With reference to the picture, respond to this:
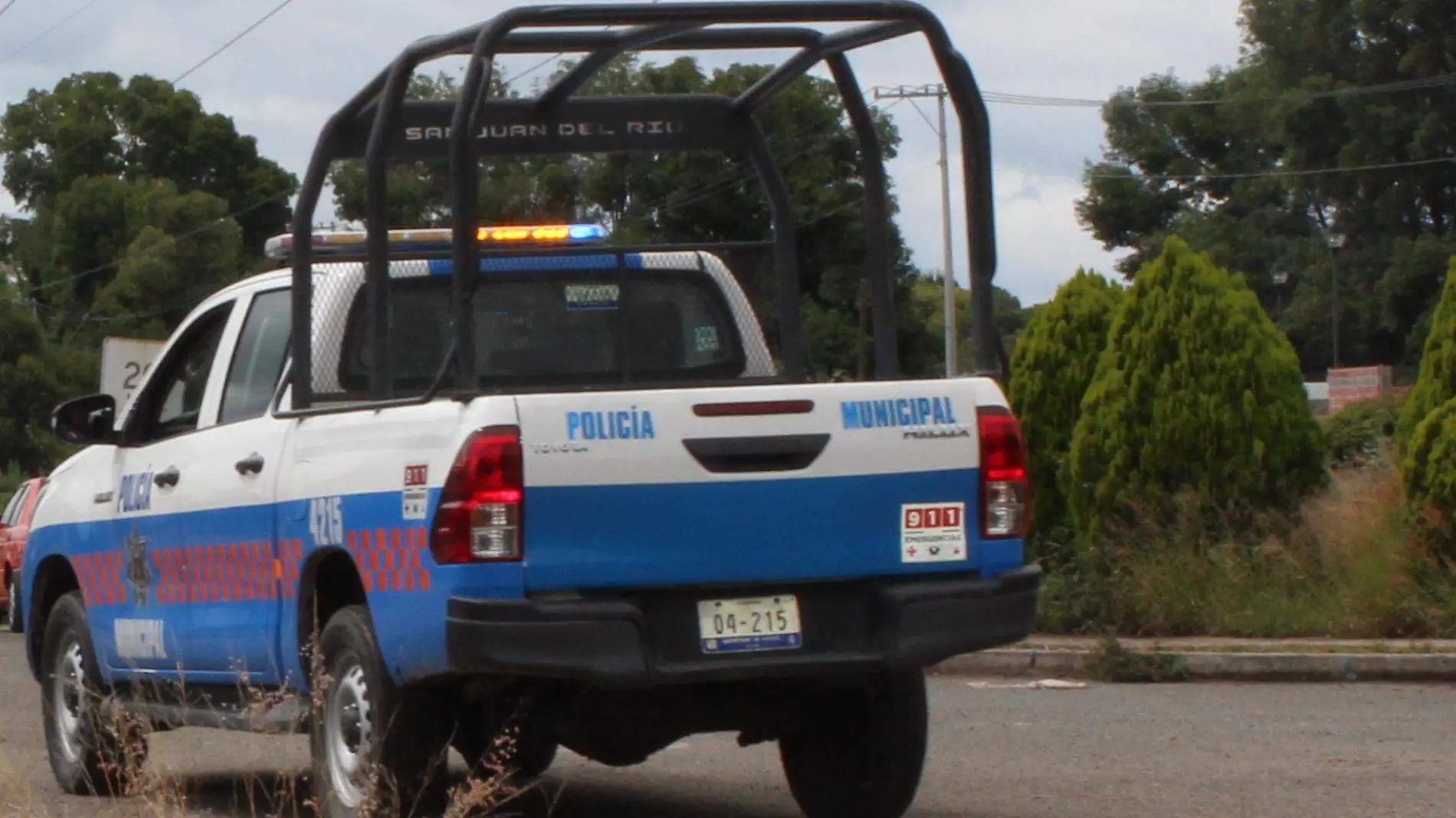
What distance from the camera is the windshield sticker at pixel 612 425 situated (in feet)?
21.1

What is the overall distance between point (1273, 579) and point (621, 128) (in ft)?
26.5

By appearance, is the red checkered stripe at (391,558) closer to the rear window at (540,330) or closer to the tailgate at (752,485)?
the tailgate at (752,485)

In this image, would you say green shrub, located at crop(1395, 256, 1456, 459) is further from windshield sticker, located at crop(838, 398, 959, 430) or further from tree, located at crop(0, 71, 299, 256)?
tree, located at crop(0, 71, 299, 256)

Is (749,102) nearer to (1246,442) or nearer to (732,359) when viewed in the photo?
(732,359)

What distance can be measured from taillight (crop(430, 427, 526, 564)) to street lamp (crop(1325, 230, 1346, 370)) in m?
59.7

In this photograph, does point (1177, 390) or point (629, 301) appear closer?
point (629, 301)

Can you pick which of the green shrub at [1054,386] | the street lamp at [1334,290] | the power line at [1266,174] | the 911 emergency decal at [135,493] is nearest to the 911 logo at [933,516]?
the 911 emergency decal at [135,493]

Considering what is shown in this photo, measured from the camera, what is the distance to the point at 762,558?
6.64m

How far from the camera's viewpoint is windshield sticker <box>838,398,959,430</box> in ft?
22.4

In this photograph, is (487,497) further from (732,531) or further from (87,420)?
(87,420)

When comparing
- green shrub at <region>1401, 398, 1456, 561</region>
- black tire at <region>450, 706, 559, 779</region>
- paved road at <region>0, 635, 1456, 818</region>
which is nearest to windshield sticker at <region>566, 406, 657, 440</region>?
black tire at <region>450, 706, 559, 779</region>

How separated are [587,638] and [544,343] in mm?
2098

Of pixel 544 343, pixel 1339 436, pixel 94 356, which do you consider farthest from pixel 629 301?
pixel 94 356

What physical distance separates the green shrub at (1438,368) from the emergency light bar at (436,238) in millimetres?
7811
